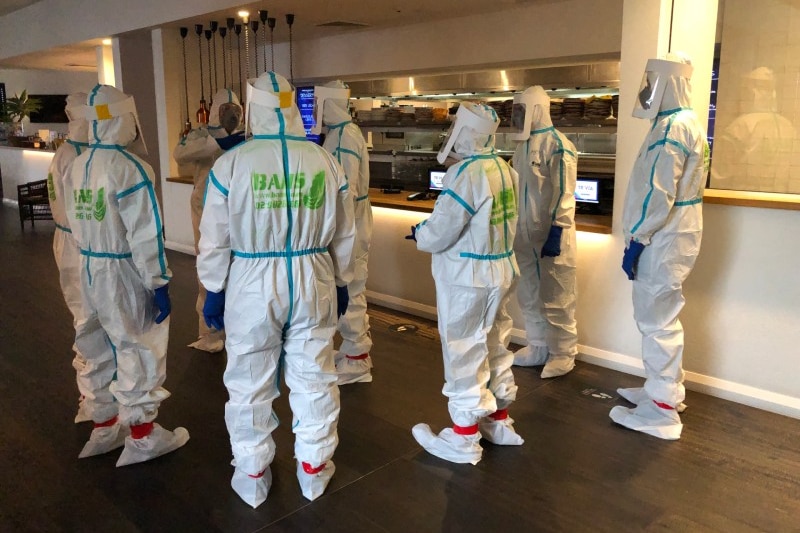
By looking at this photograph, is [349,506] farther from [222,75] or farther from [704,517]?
[222,75]

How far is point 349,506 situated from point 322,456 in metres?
0.22

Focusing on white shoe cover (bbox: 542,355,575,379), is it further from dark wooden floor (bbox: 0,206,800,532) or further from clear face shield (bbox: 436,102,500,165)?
clear face shield (bbox: 436,102,500,165)

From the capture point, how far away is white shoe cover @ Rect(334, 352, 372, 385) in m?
3.78

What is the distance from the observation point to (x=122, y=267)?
273 centimetres

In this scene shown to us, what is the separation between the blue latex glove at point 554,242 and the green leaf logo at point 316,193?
1706mm

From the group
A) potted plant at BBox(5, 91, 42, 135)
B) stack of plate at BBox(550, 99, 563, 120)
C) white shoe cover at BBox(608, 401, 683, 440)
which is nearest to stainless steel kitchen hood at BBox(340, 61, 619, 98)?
stack of plate at BBox(550, 99, 563, 120)

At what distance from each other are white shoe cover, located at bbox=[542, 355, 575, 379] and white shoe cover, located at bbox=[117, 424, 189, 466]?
2.08 m

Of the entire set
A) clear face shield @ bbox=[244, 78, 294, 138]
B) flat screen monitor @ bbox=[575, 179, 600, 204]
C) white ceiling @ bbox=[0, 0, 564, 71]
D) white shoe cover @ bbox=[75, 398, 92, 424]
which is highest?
white ceiling @ bbox=[0, 0, 564, 71]

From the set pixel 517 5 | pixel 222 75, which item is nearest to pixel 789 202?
pixel 517 5

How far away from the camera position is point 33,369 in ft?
13.1

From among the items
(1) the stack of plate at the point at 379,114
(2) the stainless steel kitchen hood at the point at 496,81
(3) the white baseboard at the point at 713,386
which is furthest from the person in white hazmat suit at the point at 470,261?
(1) the stack of plate at the point at 379,114

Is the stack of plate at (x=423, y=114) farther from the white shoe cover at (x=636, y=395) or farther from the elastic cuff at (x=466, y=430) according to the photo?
the elastic cuff at (x=466, y=430)

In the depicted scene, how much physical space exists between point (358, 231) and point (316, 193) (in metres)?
1.44

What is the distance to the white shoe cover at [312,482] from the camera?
2594 millimetres
